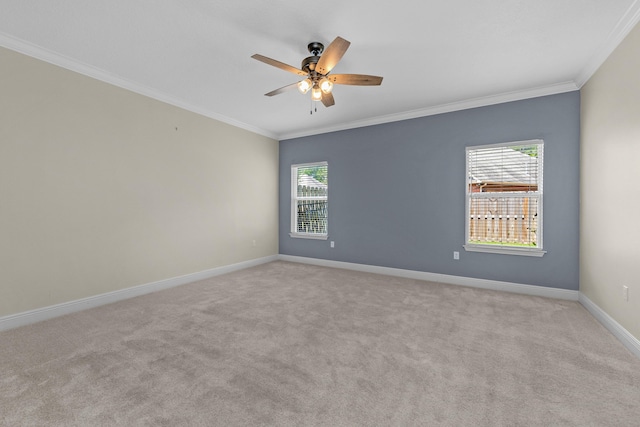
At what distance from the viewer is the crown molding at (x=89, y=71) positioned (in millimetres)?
2680

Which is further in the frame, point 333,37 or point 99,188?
point 99,188

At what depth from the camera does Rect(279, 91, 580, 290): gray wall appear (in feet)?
11.9

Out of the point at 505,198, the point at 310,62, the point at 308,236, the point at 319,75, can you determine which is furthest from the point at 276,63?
the point at 308,236

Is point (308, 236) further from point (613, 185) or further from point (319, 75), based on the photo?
point (613, 185)

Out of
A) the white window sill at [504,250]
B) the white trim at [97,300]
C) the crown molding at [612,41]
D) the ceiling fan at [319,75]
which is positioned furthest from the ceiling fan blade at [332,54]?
the white trim at [97,300]

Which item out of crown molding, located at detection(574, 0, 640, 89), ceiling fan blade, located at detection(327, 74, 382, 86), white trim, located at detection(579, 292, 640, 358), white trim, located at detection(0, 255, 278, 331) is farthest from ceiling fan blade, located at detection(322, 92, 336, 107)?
white trim, located at detection(579, 292, 640, 358)

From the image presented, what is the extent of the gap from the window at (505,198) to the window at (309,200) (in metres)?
2.63

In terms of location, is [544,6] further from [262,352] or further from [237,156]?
[237,156]

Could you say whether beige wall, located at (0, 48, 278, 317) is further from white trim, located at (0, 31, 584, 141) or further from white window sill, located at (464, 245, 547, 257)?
white window sill, located at (464, 245, 547, 257)

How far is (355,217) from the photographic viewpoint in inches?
207

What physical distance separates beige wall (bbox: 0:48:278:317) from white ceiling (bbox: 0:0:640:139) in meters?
0.38

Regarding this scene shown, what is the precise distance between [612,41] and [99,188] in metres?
5.59

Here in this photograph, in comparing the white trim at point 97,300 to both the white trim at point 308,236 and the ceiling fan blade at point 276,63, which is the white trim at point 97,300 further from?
the ceiling fan blade at point 276,63

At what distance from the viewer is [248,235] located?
18.0 ft
